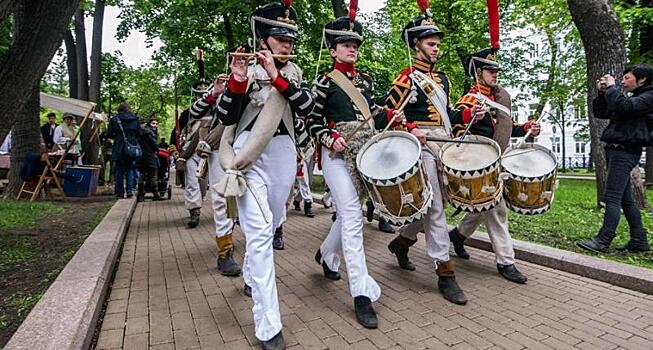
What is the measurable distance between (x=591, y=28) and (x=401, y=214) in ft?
18.3

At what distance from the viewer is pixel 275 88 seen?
9.96 feet

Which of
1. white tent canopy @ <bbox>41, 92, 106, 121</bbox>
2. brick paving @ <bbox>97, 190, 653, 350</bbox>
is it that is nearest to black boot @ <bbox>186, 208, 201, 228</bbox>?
brick paving @ <bbox>97, 190, 653, 350</bbox>

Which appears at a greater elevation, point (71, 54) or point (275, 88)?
point (71, 54)

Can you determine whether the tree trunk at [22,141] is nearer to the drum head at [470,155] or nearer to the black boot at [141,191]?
the black boot at [141,191]

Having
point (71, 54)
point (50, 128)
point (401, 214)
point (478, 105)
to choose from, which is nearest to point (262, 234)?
point (401, 214)

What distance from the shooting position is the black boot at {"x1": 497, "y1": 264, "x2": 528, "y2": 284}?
13.5 feet

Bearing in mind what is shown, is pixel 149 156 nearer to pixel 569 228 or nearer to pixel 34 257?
pixel 34 257

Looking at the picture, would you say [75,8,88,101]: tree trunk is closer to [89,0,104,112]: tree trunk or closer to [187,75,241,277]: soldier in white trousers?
[89,0,104,112]: tree trunk

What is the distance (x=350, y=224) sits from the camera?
3.36 m

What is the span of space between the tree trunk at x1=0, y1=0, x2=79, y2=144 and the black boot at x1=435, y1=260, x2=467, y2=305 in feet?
14.8

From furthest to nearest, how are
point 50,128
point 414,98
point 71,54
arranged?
point 71,54 < point 50,128 < point 414,98

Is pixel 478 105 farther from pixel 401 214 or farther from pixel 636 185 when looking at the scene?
pixel 636 185

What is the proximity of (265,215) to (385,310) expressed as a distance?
128 centimetres

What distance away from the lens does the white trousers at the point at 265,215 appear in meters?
2.81
